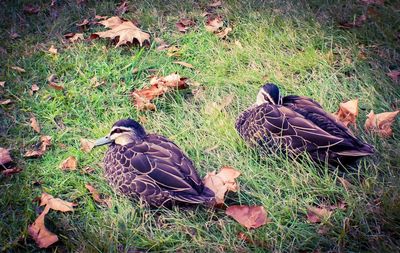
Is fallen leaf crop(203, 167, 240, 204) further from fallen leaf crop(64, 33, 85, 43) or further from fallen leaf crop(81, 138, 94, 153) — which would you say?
fallen leaf crop(64, 33, 85, 43)

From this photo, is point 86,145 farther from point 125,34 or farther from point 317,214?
point 317,214

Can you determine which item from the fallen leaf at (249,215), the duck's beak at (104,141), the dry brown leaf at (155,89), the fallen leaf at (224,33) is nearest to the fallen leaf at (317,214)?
the fallen leaf at (249,215)

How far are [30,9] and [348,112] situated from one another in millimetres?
3967

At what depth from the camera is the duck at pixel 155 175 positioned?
112 inches

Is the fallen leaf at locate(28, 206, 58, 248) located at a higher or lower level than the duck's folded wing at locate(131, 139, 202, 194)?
lower

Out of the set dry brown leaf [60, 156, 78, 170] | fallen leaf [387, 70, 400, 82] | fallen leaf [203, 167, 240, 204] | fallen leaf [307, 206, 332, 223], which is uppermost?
fallen leaf [387, 70, 400, 82]

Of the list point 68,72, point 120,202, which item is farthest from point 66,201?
point 68,72

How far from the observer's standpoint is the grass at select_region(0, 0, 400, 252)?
2768mm

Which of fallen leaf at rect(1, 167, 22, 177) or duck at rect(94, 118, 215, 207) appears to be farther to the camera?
fallen leaf at rect(1, 167, 22, 177)

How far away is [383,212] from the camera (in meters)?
2.72

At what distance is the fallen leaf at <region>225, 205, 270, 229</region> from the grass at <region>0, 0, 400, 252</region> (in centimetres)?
5

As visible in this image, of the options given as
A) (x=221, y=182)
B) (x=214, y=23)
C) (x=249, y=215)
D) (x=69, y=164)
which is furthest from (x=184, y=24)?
(x=249, y=215)

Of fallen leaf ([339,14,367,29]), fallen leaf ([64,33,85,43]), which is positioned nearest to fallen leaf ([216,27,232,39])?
fallen leaf ([339,14,367,29])

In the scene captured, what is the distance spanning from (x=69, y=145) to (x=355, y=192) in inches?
85.2
